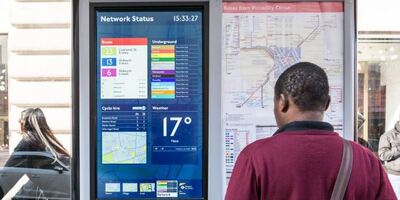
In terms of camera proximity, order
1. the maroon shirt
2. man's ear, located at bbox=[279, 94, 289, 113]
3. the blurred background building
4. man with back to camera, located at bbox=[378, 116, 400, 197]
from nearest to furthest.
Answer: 1. the maroon shirt
2. man's ear, located at bbox=[279, 94, 289, 113]
3. the blurred background building
4. man with back to camera, located at bbox=[378, 116, 400, 197]

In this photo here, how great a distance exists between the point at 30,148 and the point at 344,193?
11.7 feet

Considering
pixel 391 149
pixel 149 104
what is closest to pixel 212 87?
pixel 149 104

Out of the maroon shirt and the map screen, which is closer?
the maroon shirt

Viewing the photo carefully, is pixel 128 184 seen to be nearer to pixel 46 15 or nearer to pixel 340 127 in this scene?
pixel 340 127

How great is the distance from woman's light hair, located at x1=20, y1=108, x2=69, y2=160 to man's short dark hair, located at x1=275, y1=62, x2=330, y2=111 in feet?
9.50

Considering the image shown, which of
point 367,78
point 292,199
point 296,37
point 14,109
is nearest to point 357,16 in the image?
point 296,37

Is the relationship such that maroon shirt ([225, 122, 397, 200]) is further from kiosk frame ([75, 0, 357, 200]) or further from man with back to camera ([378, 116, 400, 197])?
man with back to camera ([378, 116, 400, 197])

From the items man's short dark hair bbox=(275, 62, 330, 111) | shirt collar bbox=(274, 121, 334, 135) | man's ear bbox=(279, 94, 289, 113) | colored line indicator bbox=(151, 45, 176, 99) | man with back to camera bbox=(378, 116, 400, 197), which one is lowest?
man with back to camera bbox=(378, 116, 400, 197)

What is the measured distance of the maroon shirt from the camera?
1.79 metres

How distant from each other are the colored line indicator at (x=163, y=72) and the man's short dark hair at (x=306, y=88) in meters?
1.78

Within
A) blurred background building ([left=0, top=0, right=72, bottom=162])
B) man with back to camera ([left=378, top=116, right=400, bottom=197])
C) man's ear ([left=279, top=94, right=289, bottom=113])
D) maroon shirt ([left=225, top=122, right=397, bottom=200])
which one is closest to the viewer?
maroon shirt ([left=225, top=122, right=397, bottom=200])

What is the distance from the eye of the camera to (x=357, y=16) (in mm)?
3820

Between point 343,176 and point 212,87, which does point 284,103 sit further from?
point 212,87

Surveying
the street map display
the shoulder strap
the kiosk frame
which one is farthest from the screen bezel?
the shoulder strap
